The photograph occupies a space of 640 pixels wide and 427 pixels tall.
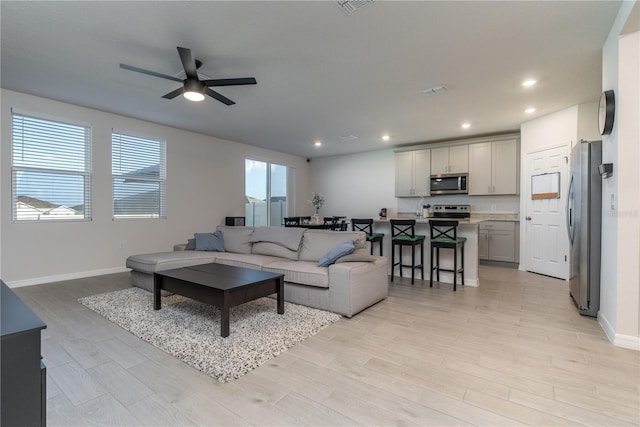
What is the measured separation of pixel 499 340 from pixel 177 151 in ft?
19.1

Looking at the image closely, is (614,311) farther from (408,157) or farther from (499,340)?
(408,157)

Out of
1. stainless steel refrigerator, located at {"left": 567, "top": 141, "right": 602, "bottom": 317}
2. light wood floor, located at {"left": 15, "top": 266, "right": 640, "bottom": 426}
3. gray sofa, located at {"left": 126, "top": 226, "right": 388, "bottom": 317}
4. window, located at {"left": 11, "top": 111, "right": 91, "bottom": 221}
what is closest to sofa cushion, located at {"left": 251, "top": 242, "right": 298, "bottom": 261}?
gray sofa, located at {"left": 126, "top": 226, "right": 388, "bottom": 317}

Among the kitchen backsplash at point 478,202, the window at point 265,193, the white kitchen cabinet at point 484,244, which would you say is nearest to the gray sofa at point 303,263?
the window at point 265,193

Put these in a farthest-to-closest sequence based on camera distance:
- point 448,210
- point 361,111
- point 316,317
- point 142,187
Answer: point 448,210
point 142,187
point 361,111
point 316,317

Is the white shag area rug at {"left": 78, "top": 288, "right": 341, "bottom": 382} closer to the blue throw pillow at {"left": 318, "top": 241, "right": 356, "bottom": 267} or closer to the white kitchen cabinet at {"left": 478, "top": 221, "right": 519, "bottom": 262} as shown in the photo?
the blue throw pillow at {"left": 318, "top": 241, "right": 356, "bottom": 267}

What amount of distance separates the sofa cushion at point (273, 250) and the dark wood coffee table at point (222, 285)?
893 millimetres

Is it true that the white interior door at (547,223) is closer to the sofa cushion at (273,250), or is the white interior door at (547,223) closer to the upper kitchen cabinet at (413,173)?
the upper kitchen cabinet at (413,173)

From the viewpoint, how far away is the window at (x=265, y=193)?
7.35 m

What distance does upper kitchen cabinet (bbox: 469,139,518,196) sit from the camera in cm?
577

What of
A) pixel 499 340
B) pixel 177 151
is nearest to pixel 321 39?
pixel 499 340

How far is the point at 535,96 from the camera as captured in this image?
405 centimetres

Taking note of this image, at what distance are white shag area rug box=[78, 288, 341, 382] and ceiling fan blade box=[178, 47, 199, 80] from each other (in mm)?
2370

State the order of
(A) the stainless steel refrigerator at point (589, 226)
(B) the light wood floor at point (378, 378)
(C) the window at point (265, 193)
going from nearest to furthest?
(B) the light wood floor at point (378, 378) < (A) the stainless steel refrigerator at point (589, 226) < (C) the window at point (265, 193)

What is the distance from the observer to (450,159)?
6.43 meters
